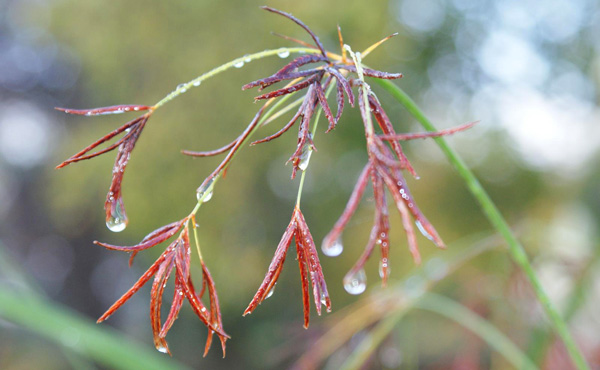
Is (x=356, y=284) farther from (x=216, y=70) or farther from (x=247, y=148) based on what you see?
(x=247, y=148)

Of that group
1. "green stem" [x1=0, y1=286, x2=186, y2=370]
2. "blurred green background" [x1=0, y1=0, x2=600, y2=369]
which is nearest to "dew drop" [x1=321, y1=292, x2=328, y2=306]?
"green stem" [x1=0, y1=286, x2=186, y2=370]

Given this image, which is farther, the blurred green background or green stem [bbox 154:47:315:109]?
the blurred green background

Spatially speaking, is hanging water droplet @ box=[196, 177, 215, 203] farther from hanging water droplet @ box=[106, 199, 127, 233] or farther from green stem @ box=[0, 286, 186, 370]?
green stem @ box=[0, 286, 186, 370]

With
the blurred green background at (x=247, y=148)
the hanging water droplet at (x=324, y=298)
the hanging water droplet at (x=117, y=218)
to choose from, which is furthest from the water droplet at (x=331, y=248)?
the blurred green background at (x=247, y=148)

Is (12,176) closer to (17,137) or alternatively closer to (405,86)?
(17,137)

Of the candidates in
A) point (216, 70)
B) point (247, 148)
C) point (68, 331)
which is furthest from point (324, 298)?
point (247, 148)

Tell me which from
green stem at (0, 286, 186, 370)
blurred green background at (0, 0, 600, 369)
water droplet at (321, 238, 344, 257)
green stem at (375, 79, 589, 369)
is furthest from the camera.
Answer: blurred green background at (0, 0, 600, 369)

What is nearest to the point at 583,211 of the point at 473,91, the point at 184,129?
the point at 473,91

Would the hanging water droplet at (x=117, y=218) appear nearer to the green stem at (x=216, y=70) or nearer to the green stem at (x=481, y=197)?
the green stem at (x=216, y=70)

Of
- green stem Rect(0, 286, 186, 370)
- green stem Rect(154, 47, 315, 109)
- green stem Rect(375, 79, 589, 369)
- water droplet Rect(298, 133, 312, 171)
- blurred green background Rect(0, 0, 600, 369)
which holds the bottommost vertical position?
blurred green background Rect(0, 0, 600, 369)
